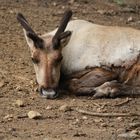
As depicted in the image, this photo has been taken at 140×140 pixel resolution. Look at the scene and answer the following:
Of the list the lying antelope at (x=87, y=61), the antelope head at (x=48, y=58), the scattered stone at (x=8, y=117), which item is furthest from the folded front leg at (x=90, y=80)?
the scattered stone at (x=8, y=117)

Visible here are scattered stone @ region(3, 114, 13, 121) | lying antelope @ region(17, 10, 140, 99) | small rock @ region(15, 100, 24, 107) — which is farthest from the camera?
lying antelope @ region(17, 10, 140, 99)

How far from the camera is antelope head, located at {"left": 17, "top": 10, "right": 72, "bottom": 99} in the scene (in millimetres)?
8711

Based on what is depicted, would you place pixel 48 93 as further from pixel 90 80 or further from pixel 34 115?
pixel 34 115

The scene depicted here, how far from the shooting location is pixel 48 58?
8820mm

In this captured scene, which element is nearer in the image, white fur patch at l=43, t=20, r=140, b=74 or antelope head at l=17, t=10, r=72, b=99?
antelope head at l=17, t=10, r=72, b=99

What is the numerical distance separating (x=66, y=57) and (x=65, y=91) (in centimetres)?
52

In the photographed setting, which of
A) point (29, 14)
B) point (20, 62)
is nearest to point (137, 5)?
point (29, 14)

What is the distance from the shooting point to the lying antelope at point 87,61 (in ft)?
29.0

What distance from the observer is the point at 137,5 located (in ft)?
46.1

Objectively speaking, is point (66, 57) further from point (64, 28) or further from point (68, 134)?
point (68, 134)

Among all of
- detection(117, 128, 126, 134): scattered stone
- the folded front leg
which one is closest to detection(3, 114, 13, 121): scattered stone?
detection(117, 128, 126, 134): scattered stone

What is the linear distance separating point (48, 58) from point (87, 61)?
0.63 m

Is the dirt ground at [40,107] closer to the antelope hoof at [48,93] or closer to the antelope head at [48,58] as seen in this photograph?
the antelope hoof at [48,93]

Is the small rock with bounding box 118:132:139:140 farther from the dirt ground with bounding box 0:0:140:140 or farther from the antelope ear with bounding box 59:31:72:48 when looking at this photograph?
the antelope ear with bounding box 59:31:72:48
